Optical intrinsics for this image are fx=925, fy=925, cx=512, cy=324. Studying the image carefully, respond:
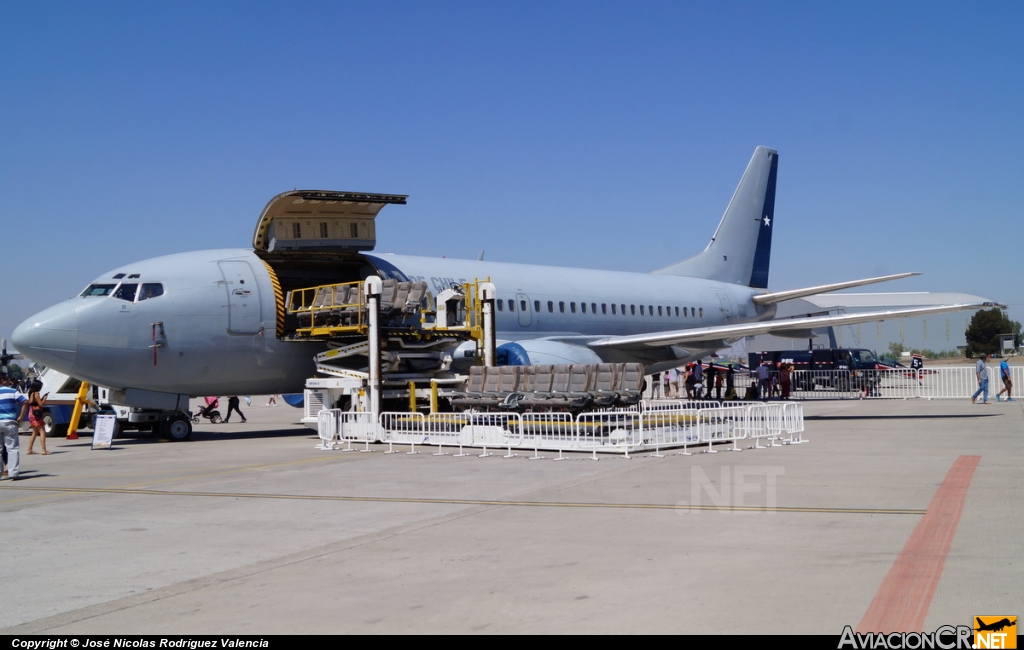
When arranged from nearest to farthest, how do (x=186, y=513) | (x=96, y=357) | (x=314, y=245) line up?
1. (x=186, y=513)
2. (x=96, y=357)
3. (x=314, y=245)

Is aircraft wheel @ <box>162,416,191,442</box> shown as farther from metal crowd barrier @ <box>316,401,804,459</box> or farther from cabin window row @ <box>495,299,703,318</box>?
cabin window row @ <box>495,299,703,318</box>

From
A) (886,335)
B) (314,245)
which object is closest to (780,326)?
(314,245)

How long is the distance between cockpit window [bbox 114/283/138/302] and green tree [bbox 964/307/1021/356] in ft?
328

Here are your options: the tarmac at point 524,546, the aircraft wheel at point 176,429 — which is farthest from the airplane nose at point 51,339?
the tarmac at point 524,546

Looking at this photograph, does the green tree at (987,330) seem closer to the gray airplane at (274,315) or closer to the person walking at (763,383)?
the person walking at (763,383)

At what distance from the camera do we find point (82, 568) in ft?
→ 23.2

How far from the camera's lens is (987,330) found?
10394 centimetres

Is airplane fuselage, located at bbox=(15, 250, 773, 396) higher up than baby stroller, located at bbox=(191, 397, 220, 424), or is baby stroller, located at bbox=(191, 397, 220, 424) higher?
airplane fuselage, located at bbox=(15, 250, 773, 396)

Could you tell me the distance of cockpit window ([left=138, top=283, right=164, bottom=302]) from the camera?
1853 cm

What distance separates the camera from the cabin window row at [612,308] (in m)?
24.2

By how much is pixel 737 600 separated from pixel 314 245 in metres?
16.3

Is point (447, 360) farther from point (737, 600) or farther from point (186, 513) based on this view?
point (737, 600)

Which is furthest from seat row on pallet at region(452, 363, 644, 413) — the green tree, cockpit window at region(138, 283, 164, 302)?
the green tree

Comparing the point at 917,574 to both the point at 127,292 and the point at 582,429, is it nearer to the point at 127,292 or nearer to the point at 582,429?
the point at 582,429
